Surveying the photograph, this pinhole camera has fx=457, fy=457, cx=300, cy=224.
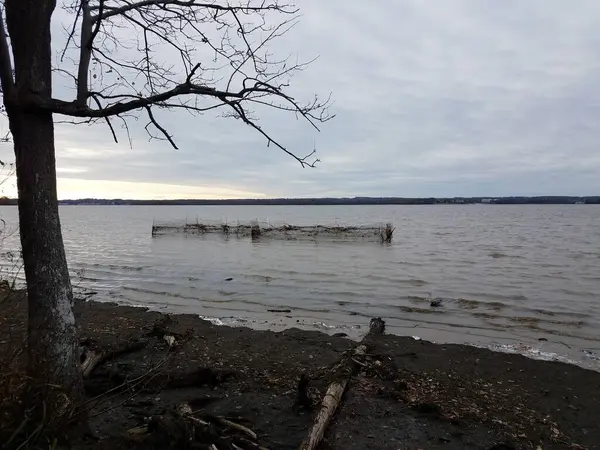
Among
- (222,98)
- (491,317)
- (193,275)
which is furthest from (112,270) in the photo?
(222,98)

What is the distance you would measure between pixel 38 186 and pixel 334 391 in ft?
12.0

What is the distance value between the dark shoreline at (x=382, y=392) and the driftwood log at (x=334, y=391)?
4.5 inches

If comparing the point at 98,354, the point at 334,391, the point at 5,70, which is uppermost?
the point at 5,70

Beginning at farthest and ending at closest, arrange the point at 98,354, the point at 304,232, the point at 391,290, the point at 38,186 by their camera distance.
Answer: the point at 304,232 → the point at 391,290 → the point at 98,354 → the point at 38,186

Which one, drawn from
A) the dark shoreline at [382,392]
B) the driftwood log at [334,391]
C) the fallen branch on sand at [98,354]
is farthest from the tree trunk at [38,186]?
the driftwood log at [334,391]

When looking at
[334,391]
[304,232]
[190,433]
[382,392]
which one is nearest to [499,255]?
[304,232]

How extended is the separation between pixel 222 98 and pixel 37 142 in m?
1.54

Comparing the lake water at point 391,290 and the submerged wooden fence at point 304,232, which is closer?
the lake water at point 391,290

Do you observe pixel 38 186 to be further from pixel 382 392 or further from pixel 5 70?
pixel 382 392

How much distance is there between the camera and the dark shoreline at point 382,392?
4.55 metres

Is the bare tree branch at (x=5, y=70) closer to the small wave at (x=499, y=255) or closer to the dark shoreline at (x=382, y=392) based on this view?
the dark shoreline at (x=382, y=392)

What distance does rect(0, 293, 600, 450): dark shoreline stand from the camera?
14.9 ft

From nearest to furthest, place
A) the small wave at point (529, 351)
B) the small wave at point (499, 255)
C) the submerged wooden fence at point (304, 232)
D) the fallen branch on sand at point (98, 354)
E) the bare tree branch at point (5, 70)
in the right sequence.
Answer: the bare tree branch at point (5, 70)
the fallen branch on sand at point (98, 354)
the small wave at point (529, 351)
the small wave at point (499, 255)
the submerged wooden fence at point (304, 232)

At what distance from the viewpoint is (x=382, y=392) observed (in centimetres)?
562
